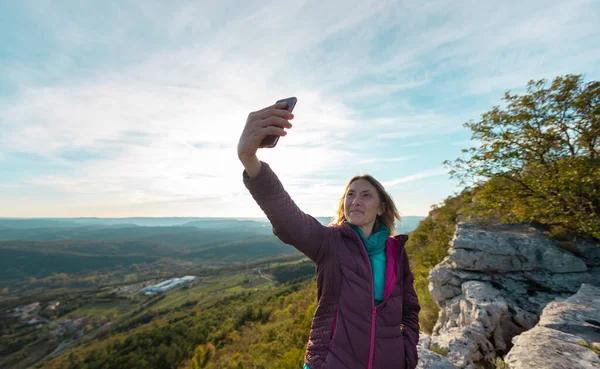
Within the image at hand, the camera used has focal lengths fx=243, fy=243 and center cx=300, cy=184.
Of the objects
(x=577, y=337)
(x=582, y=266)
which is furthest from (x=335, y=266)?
(x=582, y=266)

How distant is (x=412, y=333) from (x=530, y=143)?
807 cm

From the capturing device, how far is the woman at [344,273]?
230 cm

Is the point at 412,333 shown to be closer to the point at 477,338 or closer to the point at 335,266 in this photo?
the point at 335,266

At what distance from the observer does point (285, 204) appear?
2396mm

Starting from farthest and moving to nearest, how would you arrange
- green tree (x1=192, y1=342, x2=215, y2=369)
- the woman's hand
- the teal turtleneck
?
1. green tree (x1=192, y1=342, x2=215, y2=369)
2. the teal turtleneck
3. the woman's hand

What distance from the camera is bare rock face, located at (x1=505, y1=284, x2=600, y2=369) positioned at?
133 inches

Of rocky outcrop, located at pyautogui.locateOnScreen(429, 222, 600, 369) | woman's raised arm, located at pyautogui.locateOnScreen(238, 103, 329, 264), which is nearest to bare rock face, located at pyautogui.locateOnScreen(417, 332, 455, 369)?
rocky outcrop, located at pyautogui.locateOnScreen(429, 222, 600, 369)

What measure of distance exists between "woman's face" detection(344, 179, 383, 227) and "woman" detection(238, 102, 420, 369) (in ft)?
0.04

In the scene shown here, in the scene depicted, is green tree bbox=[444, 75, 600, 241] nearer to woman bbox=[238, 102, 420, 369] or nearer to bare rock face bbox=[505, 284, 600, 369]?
bare rock face bbox=[505, 284, 600, 369]

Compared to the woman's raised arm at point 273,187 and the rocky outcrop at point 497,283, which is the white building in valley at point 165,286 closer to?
the rocky outcrop at point 497,283

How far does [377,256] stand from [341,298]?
2.55 feet

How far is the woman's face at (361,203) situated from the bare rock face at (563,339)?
3.04 m

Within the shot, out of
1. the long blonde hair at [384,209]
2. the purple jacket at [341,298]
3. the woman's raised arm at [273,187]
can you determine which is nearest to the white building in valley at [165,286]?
the long blonde hair at [384,209]

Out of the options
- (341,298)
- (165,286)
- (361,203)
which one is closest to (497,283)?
(361,203)
